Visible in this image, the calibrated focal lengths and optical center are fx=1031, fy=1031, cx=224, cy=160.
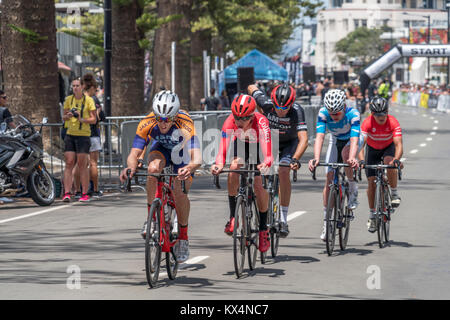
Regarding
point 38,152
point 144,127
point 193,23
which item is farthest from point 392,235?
point 193,23

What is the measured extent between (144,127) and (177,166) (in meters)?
0.48

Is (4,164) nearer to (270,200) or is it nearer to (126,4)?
(270,200)

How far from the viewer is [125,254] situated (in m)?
10.8

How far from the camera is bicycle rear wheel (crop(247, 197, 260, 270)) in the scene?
31.4 ft

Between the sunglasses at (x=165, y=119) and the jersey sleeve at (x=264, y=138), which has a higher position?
the sunglasses at (x=165, y=119)

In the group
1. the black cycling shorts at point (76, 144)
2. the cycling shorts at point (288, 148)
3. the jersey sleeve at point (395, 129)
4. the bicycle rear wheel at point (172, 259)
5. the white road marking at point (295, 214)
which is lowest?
the white road marking at point (295, 214)

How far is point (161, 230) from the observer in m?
8.87

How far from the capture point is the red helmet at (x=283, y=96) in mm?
10844

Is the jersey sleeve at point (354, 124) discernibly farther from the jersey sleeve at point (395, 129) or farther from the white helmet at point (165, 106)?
the white helmet at point (165, 106)

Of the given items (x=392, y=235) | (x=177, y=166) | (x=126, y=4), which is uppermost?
(x=126, y=4)

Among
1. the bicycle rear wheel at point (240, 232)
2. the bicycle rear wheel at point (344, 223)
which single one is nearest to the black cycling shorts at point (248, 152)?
the bicycle rear wheel at point (240, 232)

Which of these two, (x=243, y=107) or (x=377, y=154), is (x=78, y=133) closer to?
(x=377, y=154)

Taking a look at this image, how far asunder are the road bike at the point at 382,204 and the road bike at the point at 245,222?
1.96 m

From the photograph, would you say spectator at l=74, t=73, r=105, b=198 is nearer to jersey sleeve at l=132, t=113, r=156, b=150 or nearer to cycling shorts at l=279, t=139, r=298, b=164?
cycling shorts at l=279, t=139, r=298, b=164
